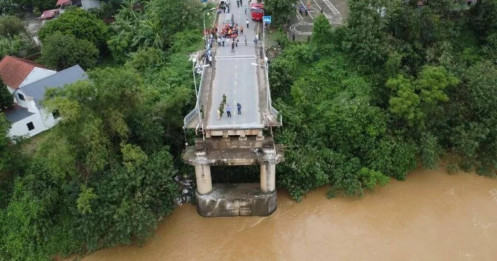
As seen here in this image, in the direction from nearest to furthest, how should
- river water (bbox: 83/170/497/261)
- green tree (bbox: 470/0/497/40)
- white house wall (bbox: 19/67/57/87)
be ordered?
river water (bbox: 83/170/497/261) → white house wall (bbox: 19/67/57/87) → green tree (bbox: 470/0/497/40)

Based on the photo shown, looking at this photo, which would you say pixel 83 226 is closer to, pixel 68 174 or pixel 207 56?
pixel 68 174

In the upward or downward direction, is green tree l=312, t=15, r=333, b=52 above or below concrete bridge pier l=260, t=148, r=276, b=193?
above

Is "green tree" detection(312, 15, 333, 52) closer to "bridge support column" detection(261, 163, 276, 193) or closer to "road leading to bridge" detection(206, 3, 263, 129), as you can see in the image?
"road leading to bridge" detection(206, 3, 263, 129)

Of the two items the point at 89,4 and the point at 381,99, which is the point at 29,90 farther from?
the point at 381,99

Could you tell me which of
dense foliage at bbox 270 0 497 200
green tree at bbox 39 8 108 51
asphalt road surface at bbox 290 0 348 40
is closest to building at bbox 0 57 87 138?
green tree at bbox 39 8 108 51

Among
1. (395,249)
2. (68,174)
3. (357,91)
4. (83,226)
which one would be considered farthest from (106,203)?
(357,91)

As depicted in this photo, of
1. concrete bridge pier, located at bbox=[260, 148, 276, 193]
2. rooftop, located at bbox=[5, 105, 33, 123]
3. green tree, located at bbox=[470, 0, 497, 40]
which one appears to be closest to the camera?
concrete bridge pier, located at bbox=[260, 148, 276, 193]

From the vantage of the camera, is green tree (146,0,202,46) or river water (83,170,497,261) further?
green tree (146,0,202,46)

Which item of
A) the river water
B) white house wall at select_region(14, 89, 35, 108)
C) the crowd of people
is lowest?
the river water
